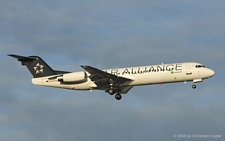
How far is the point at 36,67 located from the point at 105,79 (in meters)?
8.48

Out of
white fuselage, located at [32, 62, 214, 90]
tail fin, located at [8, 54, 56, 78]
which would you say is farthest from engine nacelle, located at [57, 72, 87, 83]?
white fuselage, located at [32, 62, 214, 90]

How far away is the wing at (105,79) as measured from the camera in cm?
5097

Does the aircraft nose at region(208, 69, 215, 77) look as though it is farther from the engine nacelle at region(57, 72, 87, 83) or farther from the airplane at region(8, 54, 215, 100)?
the engine nacelle at region(57, 72, 87, 83)

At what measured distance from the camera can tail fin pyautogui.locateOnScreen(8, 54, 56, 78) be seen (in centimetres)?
5509

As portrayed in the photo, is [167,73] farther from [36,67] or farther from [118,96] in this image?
[36,67]

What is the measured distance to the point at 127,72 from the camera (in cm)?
5238

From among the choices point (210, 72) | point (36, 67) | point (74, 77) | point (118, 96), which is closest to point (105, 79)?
point (74, 77)

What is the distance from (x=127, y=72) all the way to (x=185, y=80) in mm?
6140

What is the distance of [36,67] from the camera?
2175 inches

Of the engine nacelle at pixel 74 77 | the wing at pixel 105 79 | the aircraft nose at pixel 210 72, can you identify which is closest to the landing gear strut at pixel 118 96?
the wing at pixel 105 79

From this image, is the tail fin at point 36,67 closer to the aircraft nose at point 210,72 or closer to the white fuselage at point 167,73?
the white fuselage at point 167,73

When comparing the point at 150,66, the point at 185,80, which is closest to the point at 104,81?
the point at 150,66

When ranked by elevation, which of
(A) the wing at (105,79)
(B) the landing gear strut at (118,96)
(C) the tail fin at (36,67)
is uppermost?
(C) the tail fin at (36,67)

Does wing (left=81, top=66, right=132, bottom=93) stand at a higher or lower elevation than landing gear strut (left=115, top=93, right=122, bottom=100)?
higher
